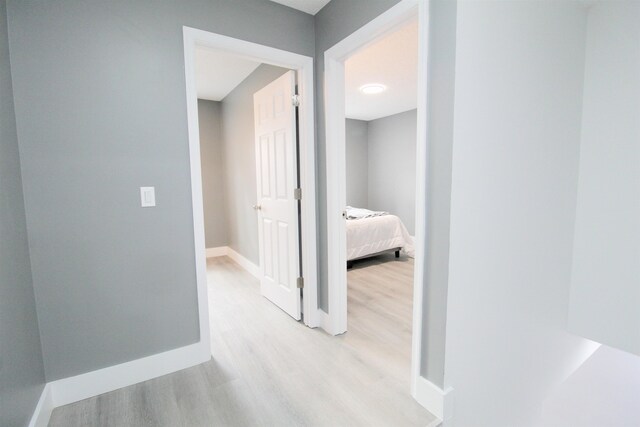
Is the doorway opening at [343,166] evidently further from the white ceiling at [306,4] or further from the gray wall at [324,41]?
the white ceiling at [306,4]

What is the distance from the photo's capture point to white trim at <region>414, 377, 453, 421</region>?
1.43 metres

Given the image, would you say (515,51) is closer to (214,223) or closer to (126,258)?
(126,258)

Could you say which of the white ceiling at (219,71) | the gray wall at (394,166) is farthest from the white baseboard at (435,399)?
the gray wall at (394,166)

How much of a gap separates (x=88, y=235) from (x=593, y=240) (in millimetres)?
3262

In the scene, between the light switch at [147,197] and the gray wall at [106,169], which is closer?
the gray wall at [106,169]

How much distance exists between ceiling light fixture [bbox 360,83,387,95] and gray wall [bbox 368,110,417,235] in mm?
1522

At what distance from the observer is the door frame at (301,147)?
1743 mm

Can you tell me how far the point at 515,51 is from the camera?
157cm

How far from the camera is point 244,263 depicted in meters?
3.99

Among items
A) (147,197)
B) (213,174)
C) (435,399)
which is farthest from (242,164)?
(435,399)

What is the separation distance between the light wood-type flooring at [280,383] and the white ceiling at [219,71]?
2416mm

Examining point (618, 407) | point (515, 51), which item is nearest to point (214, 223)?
point (515, 51)

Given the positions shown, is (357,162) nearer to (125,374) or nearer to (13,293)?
(125,374)

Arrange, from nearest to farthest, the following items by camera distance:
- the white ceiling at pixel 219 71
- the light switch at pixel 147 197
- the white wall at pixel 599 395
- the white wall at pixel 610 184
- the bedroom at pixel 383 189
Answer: the light switch at pixel 147 197, the white wall at pixel 610 184, the white wall at pixel 599 395, the bedroom at pixel 383 189, the white ceiling at pixel 219 71
